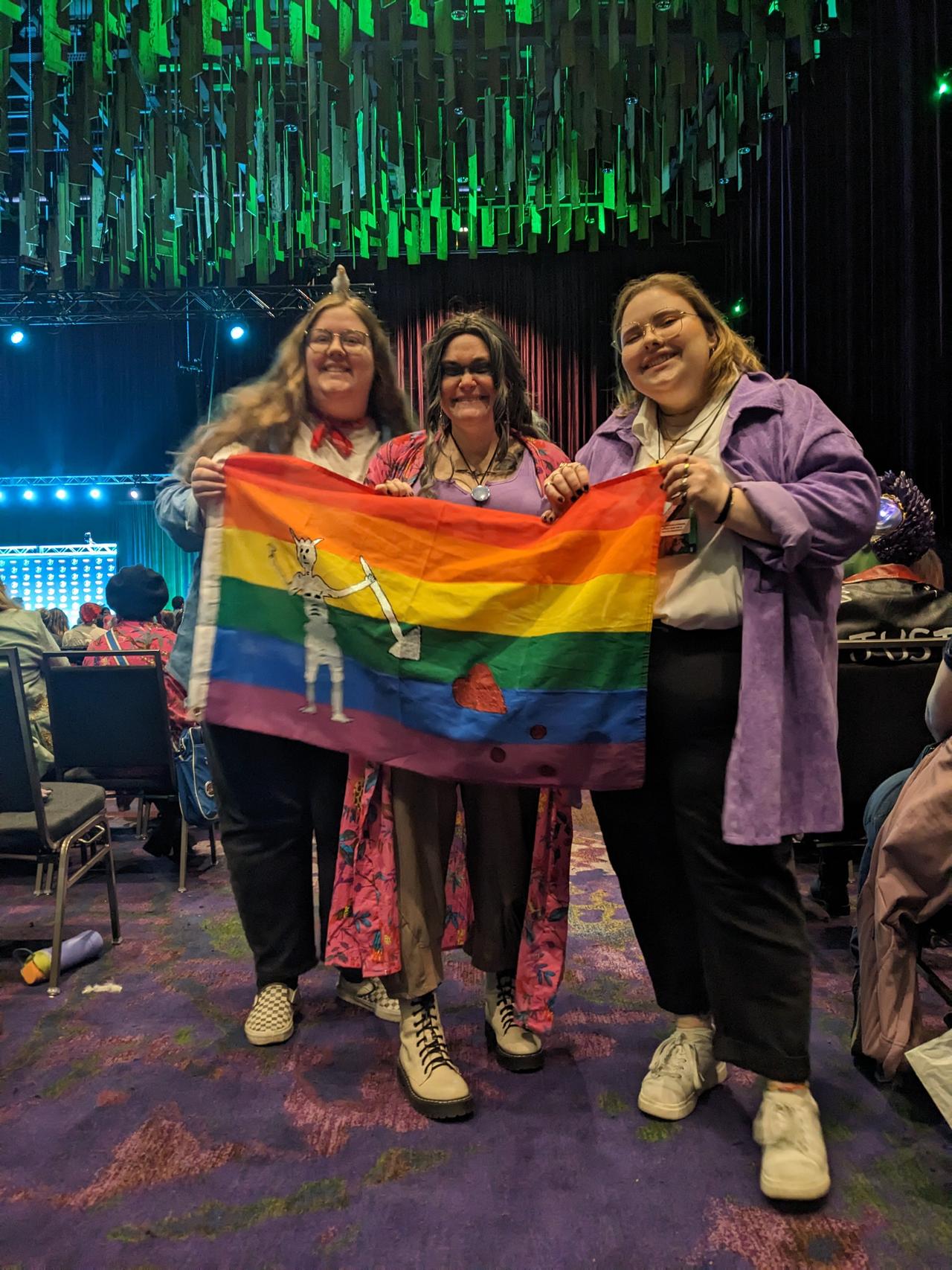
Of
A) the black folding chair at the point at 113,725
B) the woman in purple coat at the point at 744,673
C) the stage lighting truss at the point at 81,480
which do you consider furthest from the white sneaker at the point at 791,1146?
the stage lighting truss at the point at 81,480

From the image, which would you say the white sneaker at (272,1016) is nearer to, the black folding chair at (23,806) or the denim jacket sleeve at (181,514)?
the black folding chair at (23,806)

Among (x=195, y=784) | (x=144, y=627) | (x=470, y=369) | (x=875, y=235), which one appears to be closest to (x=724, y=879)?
(x=470, y=369)

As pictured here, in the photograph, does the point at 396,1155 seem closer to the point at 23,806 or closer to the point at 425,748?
the point at 425,748

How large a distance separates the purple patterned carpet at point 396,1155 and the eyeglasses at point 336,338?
1.67 metres

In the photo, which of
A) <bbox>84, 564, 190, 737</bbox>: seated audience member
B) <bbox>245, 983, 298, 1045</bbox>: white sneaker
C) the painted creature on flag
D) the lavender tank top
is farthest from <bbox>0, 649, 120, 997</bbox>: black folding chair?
<bbox>84, 564, 190, 737</bbox>: seated audience member

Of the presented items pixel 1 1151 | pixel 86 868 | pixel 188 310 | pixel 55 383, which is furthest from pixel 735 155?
pixel 55 383

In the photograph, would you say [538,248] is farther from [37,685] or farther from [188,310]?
[37,685]

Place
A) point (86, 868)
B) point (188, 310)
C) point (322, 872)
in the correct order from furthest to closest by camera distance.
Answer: point (188, 310) → point (86, 868) → point (322, 872)

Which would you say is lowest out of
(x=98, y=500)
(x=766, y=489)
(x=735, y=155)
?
(x=766, y=489)

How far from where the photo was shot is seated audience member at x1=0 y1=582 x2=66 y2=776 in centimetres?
326

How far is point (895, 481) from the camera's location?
2744mm

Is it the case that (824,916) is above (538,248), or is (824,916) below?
below

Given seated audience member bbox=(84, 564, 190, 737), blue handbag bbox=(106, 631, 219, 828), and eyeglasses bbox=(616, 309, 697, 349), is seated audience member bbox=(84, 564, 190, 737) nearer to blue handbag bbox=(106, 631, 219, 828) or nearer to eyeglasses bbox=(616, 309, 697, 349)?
blue handbag bbox=(106, 631, 219, 828)

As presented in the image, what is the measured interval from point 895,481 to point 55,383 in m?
11.9
